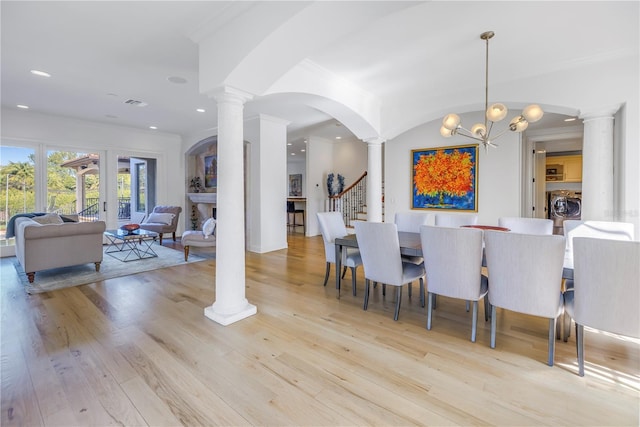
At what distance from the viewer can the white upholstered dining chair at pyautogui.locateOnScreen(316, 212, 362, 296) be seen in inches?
139

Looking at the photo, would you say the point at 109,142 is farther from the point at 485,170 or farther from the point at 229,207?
the point at 485,170

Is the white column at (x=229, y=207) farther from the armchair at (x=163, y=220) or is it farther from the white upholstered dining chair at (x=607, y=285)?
the armchair at (x=163, y=220)

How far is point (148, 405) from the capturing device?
1.72 m

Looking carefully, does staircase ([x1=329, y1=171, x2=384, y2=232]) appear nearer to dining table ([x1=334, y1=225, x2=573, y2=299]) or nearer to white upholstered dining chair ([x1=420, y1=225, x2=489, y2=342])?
dining table ([x1=334, y1=225, x2=573, y2=299])

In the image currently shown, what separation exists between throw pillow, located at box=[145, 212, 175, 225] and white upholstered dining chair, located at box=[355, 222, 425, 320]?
18.7ft

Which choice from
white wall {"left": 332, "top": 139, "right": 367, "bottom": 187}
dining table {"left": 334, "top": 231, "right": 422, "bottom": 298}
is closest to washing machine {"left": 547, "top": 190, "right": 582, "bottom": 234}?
white wall {"left": 332, "top": 139, "right": 367, "bottom": 187}

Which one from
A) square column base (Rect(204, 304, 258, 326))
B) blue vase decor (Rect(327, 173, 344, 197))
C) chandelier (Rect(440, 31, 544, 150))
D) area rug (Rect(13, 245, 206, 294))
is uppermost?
chandelier (Rect(440, 31, 544, 150))

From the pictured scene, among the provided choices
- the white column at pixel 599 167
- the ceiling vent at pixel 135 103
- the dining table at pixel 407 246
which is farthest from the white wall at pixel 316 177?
the white column at pixel 599 167

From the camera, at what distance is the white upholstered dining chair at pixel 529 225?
3.22 meters

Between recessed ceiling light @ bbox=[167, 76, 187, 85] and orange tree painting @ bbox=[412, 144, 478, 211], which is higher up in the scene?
recessed ceiling light @ bbox=[167, 76, 187, 85]

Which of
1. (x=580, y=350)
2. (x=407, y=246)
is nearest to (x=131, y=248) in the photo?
(x=407, y=246)

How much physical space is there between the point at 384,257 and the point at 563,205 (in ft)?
27.9

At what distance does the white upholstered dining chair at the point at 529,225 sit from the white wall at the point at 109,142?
7666 mm

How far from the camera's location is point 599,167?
373 centimetres
